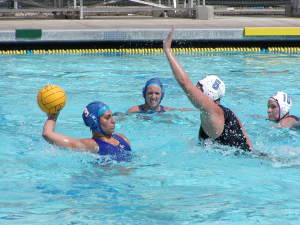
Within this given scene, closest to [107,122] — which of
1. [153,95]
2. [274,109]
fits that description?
[153,95]

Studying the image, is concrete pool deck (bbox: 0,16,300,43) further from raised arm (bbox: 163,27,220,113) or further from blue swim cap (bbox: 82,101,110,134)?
raised arm (bbox: 163,27,220,113)

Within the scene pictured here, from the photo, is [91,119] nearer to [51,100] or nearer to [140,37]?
[51,100]

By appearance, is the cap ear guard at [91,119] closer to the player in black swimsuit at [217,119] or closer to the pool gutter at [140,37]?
the player in black swimsuit at [217,119]

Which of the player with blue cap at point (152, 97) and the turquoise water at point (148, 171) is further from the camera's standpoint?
the player with blue cap at point (152, 97)

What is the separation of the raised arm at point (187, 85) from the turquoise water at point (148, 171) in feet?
2.11

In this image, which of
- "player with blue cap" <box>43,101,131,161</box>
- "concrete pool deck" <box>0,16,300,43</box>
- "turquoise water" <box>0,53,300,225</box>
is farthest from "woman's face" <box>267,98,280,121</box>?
"concrete pool deck" <box>0,16,300,43</box>

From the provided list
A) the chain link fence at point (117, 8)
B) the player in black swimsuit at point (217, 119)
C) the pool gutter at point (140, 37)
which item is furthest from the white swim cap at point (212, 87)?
the chain link fence at point (117, 8)

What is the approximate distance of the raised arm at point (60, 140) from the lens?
4.89 m

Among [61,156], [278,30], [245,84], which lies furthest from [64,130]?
[278,30]

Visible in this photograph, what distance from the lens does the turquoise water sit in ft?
14.8

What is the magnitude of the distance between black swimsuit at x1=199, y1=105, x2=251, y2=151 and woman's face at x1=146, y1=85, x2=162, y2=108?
1.89 m

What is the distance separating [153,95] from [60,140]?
250 centimetres

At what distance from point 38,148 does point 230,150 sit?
189cm

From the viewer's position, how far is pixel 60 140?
4980 mm
